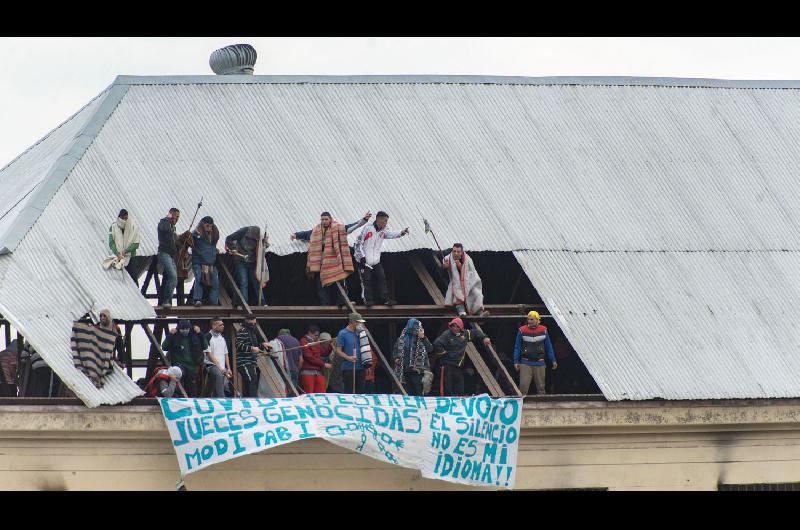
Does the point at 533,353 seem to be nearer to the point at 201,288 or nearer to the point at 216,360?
the point at 216,360

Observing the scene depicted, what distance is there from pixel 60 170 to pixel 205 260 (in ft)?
12.9

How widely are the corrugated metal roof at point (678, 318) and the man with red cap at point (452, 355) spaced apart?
2.30 meters

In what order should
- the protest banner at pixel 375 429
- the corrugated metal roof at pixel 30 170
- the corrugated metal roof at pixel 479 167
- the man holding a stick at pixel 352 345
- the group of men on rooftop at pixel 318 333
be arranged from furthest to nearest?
the corrugated metal roof at pixel 479 167 < the corrugated metal roof at pixel 30 170 < the man holding a stick at pixel 352 345 < the group of men on rooftop at pixel 318 333 < the protest banner at pixel 375 429

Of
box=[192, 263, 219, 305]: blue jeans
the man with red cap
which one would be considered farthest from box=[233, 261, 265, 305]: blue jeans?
the man with red cap

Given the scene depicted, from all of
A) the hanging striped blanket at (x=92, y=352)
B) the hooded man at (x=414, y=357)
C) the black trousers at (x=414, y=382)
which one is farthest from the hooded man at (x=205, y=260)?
the black trousers at (x=414, y=382)

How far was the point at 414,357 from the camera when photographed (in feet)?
84.8

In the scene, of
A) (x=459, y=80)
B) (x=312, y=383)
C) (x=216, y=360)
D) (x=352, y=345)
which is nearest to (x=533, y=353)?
(x=352, y=345)

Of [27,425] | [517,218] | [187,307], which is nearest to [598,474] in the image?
[517,218]

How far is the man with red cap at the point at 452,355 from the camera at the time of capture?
26000 millimetres

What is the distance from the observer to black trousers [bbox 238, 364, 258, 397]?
25.4m

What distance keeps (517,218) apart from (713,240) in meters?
4.17

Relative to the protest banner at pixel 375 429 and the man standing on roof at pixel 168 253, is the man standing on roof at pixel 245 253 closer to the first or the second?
the man standing on roof at pixel 168 253

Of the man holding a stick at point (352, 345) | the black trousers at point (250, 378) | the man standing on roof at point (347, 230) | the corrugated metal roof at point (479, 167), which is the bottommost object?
the black trousers at point (250, 378)

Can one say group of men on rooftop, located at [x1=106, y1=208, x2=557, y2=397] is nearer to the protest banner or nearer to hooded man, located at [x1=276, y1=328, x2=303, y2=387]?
hooded man, located at [x1=276, y1=328, x2=303, y2=387]
